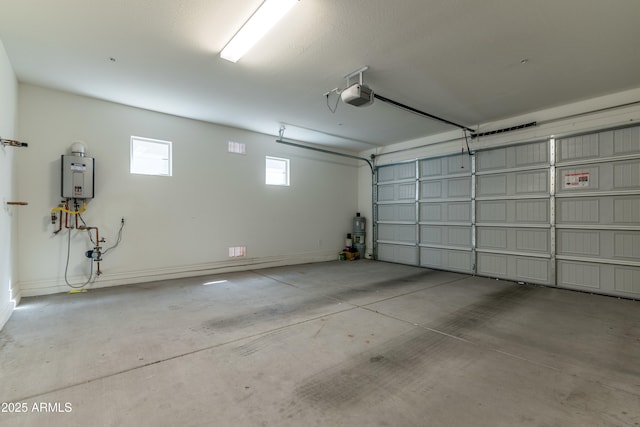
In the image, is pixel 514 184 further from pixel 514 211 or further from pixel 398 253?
pixel 398 253

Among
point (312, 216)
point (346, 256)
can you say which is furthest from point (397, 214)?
point (312, 216)

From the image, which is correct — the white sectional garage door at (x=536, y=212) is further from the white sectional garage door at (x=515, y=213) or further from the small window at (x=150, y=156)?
the small window at (x=150, y=156)

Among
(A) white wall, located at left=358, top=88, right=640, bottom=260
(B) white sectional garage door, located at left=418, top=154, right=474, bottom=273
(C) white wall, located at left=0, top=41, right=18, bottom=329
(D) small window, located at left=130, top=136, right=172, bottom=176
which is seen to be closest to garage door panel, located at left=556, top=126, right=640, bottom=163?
(A) white wall, located at left=358, top=88, right=640, bottom=260

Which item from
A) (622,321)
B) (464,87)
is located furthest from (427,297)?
(464,87)

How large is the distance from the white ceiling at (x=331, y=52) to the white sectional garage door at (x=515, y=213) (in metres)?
0.89

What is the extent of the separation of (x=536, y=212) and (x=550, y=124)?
149 centimetres

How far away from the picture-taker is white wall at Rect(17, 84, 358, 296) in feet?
13.4

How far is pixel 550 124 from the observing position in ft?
15.8

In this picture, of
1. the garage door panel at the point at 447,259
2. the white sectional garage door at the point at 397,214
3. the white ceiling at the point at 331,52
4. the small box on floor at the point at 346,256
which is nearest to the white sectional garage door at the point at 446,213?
the garage door panel at the point at 447,259

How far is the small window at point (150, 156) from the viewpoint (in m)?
4.88

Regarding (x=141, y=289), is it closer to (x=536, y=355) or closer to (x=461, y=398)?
(x=461, y=398)

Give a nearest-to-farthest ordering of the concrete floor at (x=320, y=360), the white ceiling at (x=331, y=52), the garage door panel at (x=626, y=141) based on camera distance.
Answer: the concrete floor at (x=320, y=360) < the white ceiling at (x=331, y=52) < the garage door panel at (x=626, y=141)

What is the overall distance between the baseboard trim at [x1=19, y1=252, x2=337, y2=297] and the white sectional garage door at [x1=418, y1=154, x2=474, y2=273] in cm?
269

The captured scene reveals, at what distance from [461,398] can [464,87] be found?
384 centimetres
